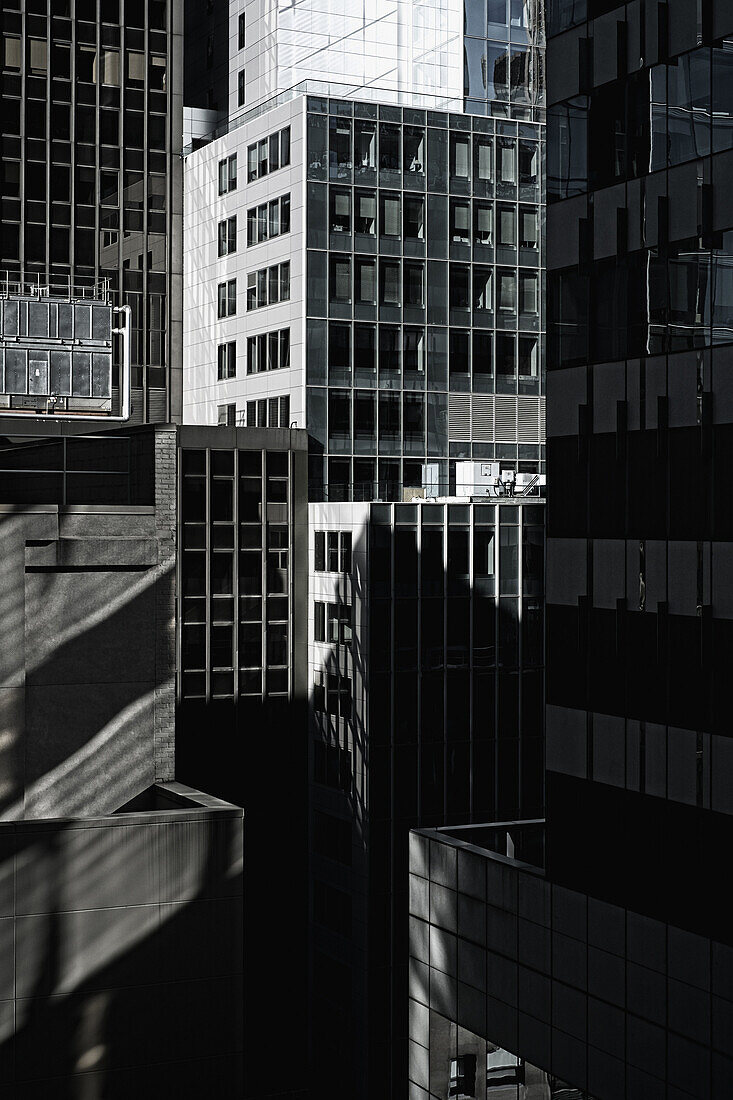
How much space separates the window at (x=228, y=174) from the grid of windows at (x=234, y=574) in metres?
18.7

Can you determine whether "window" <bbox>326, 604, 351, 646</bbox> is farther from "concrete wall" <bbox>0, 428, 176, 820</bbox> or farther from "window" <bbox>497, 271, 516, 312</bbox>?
"concrete wall" <bbox>0, 428, 176, 820</bbox>

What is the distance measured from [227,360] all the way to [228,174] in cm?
1019

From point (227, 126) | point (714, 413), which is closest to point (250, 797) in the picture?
point (227, 126)

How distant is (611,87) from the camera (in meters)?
30.1

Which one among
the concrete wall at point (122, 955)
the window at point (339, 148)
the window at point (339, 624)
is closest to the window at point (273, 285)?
the window at point (339, 148)

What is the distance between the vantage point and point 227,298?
255ft

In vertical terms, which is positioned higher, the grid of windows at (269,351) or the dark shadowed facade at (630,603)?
the grid of windows at (269,351)

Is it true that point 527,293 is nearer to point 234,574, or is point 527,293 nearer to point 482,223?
point 482,223

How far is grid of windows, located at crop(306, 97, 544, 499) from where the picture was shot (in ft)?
230

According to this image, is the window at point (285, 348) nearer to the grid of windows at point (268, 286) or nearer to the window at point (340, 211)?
the grid of windows at point (268, 286)

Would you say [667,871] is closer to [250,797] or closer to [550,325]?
[550,325]

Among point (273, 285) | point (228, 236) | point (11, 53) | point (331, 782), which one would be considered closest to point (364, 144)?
point (273, 285)

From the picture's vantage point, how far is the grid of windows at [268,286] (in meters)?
71.5

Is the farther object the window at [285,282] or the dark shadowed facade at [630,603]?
the window at [285,282]
